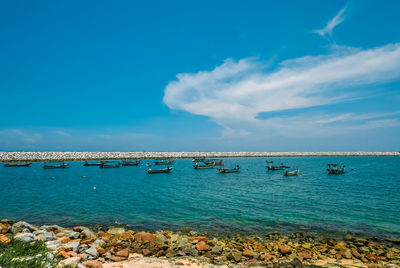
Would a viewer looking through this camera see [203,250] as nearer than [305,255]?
No

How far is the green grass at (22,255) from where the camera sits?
8.03 m

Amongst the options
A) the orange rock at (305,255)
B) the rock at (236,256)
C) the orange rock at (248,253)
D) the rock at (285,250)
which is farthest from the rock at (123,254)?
the orange rock at (305,255)

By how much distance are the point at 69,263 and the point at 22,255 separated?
1897 mm

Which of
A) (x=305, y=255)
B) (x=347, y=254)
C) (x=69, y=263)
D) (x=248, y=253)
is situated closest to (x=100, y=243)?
(x=69, y=263)

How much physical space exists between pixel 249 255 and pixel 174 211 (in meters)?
11.7

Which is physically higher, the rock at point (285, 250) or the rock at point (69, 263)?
the rock at point (69, 263)

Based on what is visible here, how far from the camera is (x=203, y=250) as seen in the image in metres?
12.3

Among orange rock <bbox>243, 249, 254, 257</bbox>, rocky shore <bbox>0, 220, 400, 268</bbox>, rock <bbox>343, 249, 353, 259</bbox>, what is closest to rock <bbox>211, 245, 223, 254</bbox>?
rocky shore <bbox>0, 220, 400, 268</bbox>

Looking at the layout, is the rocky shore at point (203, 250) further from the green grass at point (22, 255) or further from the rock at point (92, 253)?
the green grass at point (22, 255)

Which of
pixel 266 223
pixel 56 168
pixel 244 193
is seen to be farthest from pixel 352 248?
pixel 56 168

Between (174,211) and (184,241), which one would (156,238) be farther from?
(174,211)

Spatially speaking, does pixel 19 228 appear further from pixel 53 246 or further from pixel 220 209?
pixel 220 209

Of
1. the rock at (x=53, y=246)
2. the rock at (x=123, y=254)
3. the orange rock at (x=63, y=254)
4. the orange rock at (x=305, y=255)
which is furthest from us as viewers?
the orange rock at (x=305, y=255)

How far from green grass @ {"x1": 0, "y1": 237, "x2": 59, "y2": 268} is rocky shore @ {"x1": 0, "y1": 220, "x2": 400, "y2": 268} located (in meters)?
0.20
